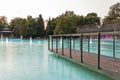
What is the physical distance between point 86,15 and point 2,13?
16295 millimetres

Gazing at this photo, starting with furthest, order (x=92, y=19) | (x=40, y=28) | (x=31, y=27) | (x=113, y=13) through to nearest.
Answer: (x=92, y=19) < (x=40, y=28) < (x=31, y=27) < (x=113, y=13)

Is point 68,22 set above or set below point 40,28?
above

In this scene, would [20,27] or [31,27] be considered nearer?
[31,27]

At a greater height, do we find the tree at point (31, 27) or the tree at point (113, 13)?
the tree at point (113, 13)

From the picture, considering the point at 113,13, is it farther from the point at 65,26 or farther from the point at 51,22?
the point at 51,22

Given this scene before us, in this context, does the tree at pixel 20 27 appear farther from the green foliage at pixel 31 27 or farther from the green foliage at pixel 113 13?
the green foliage at pixel 113 13

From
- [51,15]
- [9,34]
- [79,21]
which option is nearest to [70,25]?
[79,21]

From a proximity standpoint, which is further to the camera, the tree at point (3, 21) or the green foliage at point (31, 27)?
the tree at point (3, 21)

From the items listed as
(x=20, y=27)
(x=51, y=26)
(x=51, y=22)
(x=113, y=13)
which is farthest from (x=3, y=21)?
(x=113, y=13)

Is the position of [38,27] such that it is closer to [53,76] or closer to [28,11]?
[28,11]

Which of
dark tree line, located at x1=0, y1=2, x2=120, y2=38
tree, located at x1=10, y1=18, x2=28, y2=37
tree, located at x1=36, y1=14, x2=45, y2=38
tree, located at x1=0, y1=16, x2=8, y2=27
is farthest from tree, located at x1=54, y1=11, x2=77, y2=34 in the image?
tree, located at x1=0, y1=16, x2=8, y2=27

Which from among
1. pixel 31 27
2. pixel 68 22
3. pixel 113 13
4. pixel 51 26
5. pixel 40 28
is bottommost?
pixel 40 28

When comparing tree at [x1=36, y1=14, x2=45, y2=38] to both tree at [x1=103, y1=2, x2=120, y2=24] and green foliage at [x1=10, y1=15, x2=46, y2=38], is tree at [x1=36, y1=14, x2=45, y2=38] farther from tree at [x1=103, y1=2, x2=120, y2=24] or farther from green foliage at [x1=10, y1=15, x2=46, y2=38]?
tree at [x1=103, y1=2, x2=120, y2=24]

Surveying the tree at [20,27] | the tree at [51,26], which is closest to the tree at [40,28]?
the tree at [51,26]
